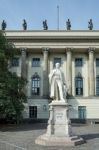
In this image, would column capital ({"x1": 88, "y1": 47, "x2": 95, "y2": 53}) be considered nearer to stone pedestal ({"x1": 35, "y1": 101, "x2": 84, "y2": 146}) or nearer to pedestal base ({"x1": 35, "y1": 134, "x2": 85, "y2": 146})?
stone pedestal ({"x1": 35, "y1": 101, "x2": 84, "y2": 146})

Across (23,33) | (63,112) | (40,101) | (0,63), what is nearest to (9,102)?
(0,63)

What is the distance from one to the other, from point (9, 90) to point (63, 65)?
76.7 feet

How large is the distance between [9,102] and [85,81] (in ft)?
80.7

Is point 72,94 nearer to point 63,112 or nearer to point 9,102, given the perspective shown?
point 9,102

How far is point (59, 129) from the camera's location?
2277cm

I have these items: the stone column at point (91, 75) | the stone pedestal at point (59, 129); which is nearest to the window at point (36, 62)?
the stone column at point (91, 75)

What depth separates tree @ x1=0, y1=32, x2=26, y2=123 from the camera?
118 feet

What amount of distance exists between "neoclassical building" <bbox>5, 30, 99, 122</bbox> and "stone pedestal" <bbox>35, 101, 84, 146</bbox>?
108ft

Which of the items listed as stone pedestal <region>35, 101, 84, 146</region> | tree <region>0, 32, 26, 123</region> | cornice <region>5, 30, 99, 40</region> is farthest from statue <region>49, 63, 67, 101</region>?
cornice <region>5, 30, 99, 40</region>

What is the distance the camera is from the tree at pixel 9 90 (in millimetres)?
36031

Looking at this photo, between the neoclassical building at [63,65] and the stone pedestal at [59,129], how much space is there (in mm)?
32803

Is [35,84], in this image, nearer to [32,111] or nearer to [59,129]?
[32,111]

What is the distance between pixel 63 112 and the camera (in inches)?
907

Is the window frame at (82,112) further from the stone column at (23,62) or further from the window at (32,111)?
the stone column at (23,62)
